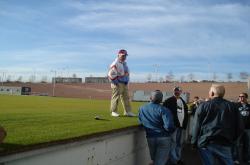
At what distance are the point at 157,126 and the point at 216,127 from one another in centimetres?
134

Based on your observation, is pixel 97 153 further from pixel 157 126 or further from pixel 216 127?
pixel 216 127

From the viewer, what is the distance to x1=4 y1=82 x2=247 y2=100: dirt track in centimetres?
9300

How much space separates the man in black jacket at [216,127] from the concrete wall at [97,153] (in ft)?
5.07

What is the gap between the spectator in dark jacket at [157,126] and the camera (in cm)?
877

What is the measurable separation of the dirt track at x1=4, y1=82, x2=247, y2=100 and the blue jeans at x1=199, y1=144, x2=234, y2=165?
80226 millimetres

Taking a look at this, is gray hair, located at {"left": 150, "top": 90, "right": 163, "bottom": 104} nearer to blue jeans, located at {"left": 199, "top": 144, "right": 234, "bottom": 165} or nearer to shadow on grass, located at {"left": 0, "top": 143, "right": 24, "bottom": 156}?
blue jeans, located at {"left": 199, "top": 144, "right": 234, "bottom": 165}

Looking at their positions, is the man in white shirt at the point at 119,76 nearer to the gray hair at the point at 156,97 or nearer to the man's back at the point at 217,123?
the gray hair at the point at 156,97

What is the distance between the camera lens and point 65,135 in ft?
24.2

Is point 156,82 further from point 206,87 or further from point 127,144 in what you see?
point 127,144

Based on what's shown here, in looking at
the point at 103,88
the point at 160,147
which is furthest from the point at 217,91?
the point at 103,88

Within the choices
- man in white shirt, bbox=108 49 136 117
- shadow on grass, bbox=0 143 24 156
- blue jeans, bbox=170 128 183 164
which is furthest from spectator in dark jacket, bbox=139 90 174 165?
shadow on grass, bbox=0 143 24 156

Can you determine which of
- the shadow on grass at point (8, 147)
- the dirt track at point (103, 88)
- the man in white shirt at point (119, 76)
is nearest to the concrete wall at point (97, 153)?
the shadow on grass at point (8, 147)

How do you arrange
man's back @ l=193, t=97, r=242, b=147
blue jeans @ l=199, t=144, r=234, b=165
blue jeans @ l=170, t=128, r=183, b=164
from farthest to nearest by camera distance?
blue jeans @ l=170, t=128, r=183, b=164, blue jeans @ l=199, t=144, r=234, b=165, man's back @ l=193, t=97, r=242, b=147

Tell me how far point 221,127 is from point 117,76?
15.0 feet
